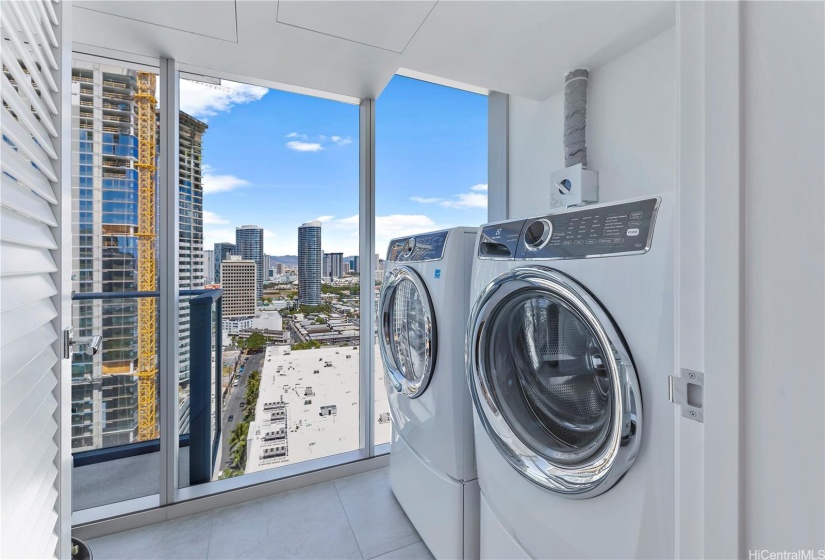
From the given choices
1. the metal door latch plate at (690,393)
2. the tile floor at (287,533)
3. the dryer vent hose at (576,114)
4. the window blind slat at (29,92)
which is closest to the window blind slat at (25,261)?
the window blind slat at (29,92)

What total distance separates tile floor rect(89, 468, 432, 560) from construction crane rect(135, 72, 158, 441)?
23.7 inches

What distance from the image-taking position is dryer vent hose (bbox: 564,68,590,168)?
5.88 ft

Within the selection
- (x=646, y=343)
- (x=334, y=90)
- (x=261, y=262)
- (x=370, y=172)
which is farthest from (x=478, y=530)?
(x=334, y=90)

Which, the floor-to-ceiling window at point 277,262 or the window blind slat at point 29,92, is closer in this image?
the window blind slat at point 29,92

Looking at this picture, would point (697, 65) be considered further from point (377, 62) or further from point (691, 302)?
point (377, 62)

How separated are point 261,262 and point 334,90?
3.63ft

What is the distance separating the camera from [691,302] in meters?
0.44

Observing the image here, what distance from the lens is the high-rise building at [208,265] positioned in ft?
6.53

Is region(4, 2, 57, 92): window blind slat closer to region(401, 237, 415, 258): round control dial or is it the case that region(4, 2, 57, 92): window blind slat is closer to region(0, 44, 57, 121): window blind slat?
region(0, 44, 57, 121): window blind slat

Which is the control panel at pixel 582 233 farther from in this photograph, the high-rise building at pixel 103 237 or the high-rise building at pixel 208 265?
the high-rise building at pixel 103 237

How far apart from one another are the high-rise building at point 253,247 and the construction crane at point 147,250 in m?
0.40

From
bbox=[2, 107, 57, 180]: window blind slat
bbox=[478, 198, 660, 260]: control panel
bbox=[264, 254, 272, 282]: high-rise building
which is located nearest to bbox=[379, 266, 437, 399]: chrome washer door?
bbox=[478, 198, 660, 260]: control panel

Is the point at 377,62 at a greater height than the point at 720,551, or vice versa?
the point at 377,62

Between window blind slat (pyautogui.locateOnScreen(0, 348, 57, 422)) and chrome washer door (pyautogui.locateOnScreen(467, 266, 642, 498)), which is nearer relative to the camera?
window blind slat (pyautogui.locateOnScreen(0, 348, 57, 422))
